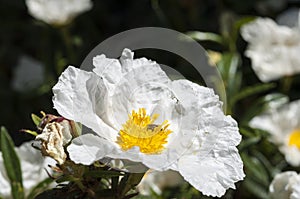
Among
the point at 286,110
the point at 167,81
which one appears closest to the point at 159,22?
the point at 286,110

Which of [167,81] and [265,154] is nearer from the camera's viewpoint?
[167,81]

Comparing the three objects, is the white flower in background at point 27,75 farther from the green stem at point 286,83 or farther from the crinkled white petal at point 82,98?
the crinkled white petal at point 82,98

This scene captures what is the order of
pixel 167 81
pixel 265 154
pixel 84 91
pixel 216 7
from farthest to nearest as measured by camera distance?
pixel 216 7 < pixel 265 154 < pixel 167 81 < pixel 84 91

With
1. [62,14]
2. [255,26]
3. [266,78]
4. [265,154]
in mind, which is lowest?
[265,154]

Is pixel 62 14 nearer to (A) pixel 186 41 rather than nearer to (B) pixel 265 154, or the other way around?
(A) pixel 186 41

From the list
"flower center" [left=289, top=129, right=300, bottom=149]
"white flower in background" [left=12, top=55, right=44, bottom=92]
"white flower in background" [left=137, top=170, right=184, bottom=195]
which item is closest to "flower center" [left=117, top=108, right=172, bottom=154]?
"white flower in background" [left=137, top=170, right=184, bottom=195]

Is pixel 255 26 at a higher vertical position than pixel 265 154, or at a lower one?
higher

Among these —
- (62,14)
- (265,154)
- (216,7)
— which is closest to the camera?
(265,154)
